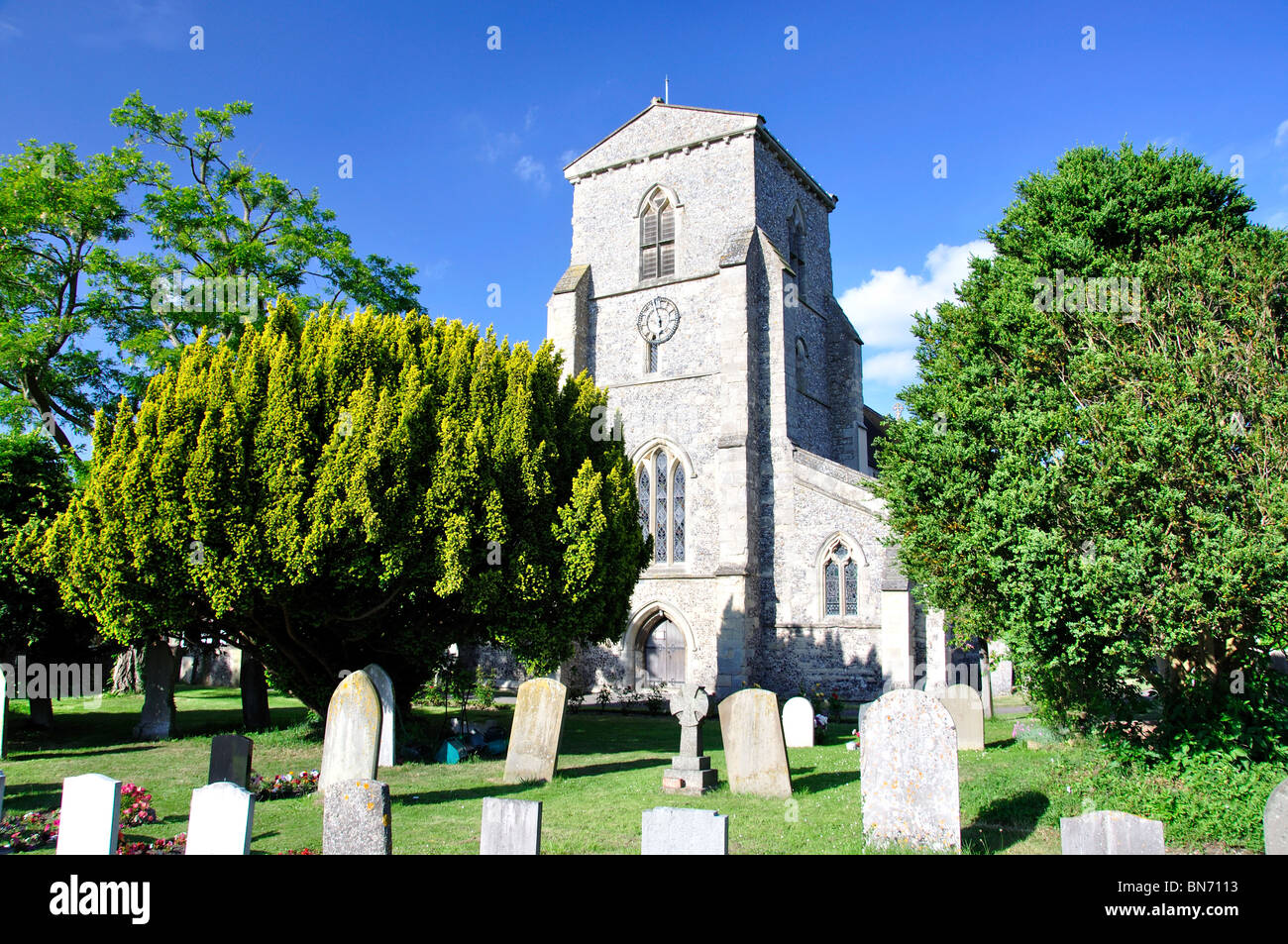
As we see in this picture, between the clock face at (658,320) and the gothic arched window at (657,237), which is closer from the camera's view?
the clock face at (658,320)

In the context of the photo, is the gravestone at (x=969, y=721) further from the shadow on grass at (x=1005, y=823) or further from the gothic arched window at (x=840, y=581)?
the gothic arched window at (x=840, y=581)

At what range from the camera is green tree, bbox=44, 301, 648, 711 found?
11430mm

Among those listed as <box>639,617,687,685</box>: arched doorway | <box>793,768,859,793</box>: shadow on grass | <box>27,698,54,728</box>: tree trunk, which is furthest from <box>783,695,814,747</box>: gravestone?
<box>27,698,54,728</box>: tree trunk

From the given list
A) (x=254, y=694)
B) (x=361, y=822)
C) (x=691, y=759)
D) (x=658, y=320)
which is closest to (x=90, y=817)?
(x=361, y=822)

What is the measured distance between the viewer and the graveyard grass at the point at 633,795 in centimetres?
743

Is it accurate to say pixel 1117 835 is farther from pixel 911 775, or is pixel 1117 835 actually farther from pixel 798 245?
pixel 798 245

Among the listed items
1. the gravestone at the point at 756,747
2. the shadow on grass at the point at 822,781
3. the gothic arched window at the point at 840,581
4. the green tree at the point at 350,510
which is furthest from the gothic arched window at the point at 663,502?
the gravestone at the point at 756,747

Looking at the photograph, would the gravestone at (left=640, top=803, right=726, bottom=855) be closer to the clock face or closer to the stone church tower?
the stone church tower

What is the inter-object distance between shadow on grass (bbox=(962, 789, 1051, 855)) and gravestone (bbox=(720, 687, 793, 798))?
2.23m

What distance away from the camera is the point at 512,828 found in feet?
18.4

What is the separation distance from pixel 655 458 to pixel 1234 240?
15573mm

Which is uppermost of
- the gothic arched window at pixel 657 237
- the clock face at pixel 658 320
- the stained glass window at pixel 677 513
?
the gothic arched window at pixel 657 237

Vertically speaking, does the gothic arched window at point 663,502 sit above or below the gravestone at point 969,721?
above

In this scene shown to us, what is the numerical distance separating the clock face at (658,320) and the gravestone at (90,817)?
19.3m
